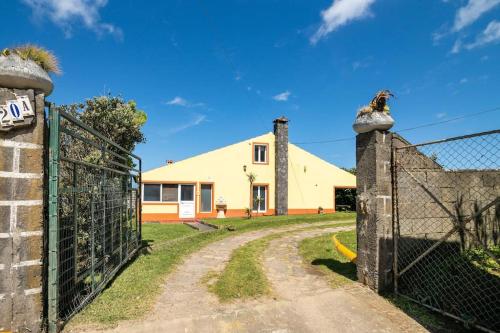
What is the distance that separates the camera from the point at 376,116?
5.48m

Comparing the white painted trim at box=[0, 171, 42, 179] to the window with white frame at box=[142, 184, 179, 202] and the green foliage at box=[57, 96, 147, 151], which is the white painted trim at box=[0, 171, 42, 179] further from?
the window with white frame at box=[142, 184, 179, 202]

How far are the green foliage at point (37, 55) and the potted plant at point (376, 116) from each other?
490 centimetres

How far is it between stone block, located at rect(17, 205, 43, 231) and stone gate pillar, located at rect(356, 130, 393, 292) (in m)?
5.00

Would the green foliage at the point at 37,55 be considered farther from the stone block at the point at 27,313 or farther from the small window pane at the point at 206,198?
the small window pane at the point at 206,198

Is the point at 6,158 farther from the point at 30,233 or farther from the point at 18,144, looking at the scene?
the point at 30,233

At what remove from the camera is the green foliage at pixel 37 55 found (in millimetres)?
3793

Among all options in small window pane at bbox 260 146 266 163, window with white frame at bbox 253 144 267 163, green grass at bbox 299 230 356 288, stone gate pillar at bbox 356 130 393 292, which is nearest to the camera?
stone gate pillar at bbox 356 130 393 292

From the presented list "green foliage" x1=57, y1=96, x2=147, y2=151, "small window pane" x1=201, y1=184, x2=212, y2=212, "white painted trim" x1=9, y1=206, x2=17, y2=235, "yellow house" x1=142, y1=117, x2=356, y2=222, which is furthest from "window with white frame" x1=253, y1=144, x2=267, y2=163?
"white painted trim" x1=9, y1=206, x2=17, y2=235

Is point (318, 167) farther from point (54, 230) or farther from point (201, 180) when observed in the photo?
point (54, 230)

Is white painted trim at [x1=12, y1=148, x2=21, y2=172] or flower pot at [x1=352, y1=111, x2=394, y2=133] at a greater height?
flower pot at [x1=352, y1=111, x2=394, y2=133]

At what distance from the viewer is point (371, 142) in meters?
5.53

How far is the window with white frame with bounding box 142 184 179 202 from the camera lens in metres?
19.3

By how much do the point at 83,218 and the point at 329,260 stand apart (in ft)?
19.6

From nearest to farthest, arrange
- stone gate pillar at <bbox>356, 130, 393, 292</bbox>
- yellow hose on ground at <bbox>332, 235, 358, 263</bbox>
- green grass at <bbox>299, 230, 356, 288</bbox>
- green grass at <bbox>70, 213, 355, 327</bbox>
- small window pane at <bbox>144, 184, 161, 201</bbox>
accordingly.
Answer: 1. green grass at <bbox>70, 213, 355, 327</bbox>
2. stone gate pillar at <bbox>356, 130, 393, 292</bbox>
3. green grass at <bbox>299, 230, 356, 288</bbox>
4. yellow hose on ground at <bbox>332, 235, 358, 263</bbox>
5. small window pane at <bbox>144, 184, 161, 201</bbox>
